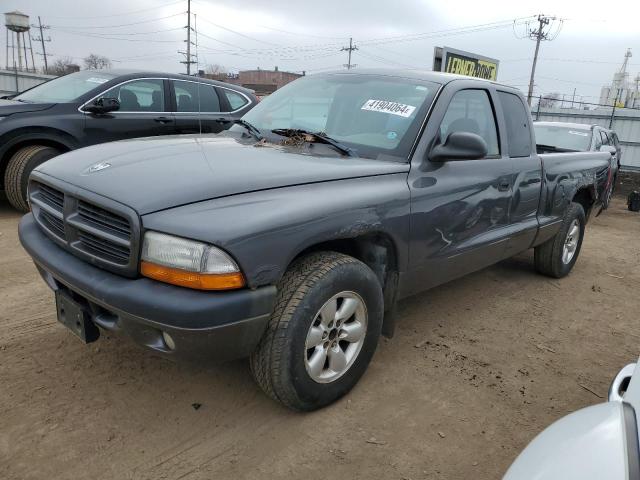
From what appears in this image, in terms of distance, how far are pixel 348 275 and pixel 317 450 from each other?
833mm

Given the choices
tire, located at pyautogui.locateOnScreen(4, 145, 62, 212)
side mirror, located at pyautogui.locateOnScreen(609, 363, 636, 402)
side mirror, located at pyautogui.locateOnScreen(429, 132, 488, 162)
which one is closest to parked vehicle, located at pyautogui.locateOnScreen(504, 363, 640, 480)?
side mirror, located at pyautogui.locateOnScreen(609, 363, 636, 402)

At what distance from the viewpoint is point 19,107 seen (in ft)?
19.2

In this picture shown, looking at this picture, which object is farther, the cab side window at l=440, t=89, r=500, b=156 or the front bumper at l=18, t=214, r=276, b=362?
the cab side window at l=440, t=89, r=500, b=156

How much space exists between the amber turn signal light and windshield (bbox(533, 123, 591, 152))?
8.20m

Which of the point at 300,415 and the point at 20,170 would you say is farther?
the point at 20,170

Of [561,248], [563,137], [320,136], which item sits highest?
[320,136]

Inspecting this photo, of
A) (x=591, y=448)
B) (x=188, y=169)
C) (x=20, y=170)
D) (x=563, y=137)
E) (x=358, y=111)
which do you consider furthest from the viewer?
(x=563, y=137)

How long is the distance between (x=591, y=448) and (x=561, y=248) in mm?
4214

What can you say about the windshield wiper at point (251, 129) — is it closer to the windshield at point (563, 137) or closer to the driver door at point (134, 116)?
the driver door at point (134, 116)

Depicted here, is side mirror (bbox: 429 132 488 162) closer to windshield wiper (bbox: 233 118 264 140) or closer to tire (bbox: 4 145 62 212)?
windshield wiper (bbox: 233 118 264 140)

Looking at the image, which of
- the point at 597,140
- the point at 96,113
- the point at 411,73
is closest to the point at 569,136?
the point at 597,140

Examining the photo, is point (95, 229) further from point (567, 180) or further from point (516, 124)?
point (567, 180)

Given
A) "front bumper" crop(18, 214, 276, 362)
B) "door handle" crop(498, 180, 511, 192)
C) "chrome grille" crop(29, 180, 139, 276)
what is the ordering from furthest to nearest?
"door handle" crop(498, 180, 511, 192) < "chrome grille" crop(29, 180, 139, 276) < "front bumper" crop(18, 214, 276, 362)

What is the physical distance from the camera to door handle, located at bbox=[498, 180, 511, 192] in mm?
3600
